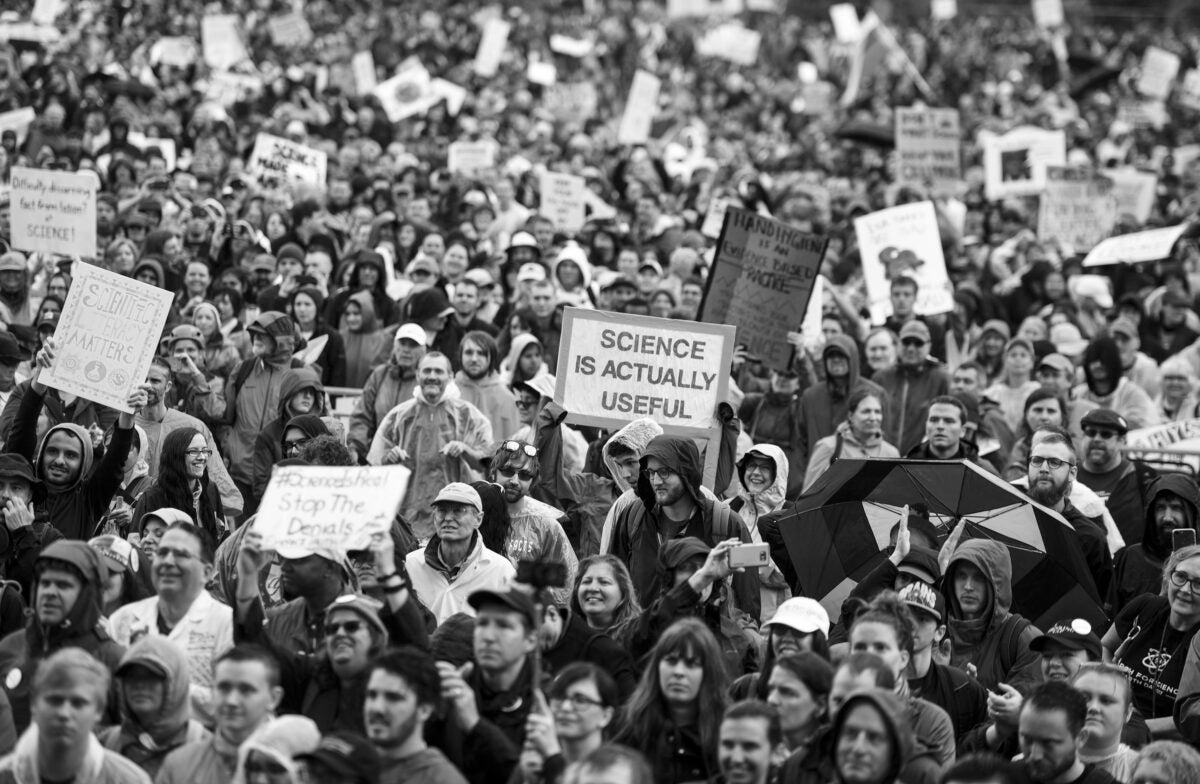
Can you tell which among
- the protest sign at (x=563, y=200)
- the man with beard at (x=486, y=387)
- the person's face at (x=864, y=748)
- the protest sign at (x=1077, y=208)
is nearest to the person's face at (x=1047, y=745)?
the person's face at (x=864, y=748)

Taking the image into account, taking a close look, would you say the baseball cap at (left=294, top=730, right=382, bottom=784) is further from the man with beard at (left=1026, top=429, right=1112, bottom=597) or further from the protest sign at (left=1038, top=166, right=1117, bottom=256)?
the protest sign at (left=1038, top=166, right=1117, bottom=256)

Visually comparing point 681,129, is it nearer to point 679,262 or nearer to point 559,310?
point 679,262

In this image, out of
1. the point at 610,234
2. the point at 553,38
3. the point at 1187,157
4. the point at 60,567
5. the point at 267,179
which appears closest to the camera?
the point at 60,567

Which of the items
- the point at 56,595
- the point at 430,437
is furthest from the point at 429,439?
the point at 56,595

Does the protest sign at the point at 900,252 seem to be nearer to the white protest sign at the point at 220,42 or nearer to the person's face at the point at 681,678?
the person's face at the point at 681,678

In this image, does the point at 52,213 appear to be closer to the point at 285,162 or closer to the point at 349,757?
the point at 285,162

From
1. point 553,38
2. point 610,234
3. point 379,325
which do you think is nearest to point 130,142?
point 610,234

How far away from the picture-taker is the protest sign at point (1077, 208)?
67.3 ft

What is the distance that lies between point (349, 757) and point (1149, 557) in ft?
17.1

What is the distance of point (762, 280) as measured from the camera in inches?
545

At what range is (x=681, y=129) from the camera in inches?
1121

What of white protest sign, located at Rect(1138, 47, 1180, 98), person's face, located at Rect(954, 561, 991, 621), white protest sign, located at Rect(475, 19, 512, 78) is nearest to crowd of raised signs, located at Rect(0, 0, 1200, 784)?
person's face, located at Rect(954, 561, 991, 621)

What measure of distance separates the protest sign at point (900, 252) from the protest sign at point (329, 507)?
29.0ft

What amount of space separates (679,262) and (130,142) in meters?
6.91
